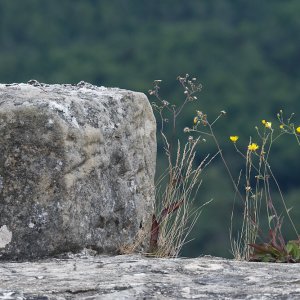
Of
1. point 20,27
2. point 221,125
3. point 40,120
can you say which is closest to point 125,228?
point 40,120

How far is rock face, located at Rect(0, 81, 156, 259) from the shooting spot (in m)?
6.03

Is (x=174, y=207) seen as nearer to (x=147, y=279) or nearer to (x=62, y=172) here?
(x=62, y=172)

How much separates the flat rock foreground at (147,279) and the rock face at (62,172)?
0.72 feet

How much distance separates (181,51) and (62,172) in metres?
58.5

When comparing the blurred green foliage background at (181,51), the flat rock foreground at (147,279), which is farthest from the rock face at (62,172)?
the blurred green foliage background at (181,51)

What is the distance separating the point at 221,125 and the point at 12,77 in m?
9.50

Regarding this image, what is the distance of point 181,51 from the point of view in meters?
64.3

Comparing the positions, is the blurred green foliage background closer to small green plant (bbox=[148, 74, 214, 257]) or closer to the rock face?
small green plant (bbox=[148, 74, 214, 257])

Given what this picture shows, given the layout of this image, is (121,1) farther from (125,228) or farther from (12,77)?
(125,228)

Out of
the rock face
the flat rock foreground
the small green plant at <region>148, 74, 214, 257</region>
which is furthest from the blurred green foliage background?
the flat rock foreground

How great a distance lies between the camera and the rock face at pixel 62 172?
603 cm

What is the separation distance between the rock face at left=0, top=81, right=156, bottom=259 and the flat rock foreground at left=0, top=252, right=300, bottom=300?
22 cm

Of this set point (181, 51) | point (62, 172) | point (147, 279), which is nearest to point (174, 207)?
point (62, 172)

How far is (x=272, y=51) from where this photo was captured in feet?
208
